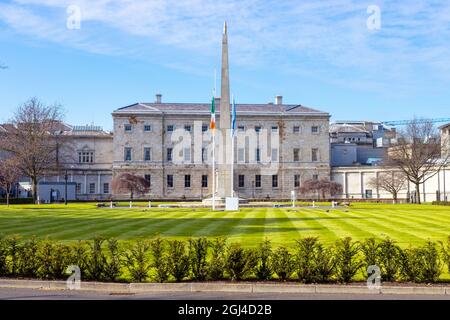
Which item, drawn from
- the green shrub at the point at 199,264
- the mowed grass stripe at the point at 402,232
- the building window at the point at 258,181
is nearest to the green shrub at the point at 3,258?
the green shrub at the point at 199,264

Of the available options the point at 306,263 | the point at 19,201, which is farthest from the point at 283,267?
the point at 19,201

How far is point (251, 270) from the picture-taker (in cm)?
1305

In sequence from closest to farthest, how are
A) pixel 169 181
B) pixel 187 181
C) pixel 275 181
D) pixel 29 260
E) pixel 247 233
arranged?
pixel 29 260
pixel 247 233
pixel 169 181
pixel 187 181
pixel 275 181

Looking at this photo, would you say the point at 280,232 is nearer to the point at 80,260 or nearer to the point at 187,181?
the point at 80,260

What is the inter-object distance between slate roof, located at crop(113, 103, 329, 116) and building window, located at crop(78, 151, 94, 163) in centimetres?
1187

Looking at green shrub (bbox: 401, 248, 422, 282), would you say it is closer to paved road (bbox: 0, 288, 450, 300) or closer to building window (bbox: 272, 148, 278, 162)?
paved road (bbox: 0, 288, 450, 300)

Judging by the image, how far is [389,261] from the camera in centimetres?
1281

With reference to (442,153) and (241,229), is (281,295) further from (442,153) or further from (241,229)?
(442,153)

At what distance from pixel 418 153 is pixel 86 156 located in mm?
52275

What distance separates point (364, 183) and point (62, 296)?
3083 inches

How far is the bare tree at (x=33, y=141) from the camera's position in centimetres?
6372

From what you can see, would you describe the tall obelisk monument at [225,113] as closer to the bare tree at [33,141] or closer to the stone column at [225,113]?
the stone column at [225,113]

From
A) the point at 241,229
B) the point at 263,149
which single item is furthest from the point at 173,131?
the point at 241,229

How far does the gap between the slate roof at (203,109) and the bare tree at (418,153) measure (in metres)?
14.3
